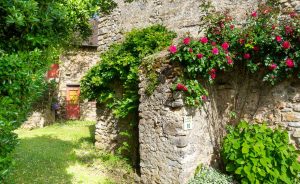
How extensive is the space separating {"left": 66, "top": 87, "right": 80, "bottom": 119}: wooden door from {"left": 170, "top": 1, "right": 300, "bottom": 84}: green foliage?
32.0ft

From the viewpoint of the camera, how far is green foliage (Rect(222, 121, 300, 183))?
12.4 ft

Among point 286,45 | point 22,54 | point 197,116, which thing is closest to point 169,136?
point 197,116

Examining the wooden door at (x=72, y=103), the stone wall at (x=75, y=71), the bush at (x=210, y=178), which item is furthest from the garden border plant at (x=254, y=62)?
the wooden door at (x=72, y=103)

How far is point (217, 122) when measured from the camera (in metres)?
4.96

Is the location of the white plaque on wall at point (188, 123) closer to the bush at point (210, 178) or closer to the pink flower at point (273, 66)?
the bush at point (210, 178)

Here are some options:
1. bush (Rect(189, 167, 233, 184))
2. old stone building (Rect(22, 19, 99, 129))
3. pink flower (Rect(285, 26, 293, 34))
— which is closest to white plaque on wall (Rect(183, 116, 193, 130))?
bush (Rect(189, 167, 233, 184))

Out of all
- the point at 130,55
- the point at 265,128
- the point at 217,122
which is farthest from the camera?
the point at 130,55

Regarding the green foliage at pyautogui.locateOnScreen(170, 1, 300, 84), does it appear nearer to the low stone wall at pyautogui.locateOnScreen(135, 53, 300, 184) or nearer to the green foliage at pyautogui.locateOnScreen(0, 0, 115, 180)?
the low stone wall at pyautogui.locateOnScreen(135, 53, 300, 184)

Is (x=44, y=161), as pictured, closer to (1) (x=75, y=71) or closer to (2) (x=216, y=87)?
(2) (x=216, y=87)

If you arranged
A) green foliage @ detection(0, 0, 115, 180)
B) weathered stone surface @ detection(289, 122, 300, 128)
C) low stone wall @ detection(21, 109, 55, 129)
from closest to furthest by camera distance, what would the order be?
green foliage @ detection(0, 0, 115, 180), weathered stone surface @ detection(289, 122, 300, 128), low stone wall @ detection(21, 109, 55, 129)

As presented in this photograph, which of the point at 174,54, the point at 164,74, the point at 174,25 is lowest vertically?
the point at 164,74

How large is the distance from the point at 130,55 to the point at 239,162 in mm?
3166

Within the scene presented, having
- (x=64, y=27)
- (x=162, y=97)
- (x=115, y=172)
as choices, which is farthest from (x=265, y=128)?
(x=64, y=27)

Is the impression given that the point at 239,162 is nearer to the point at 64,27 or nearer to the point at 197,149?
the point at 197,149
